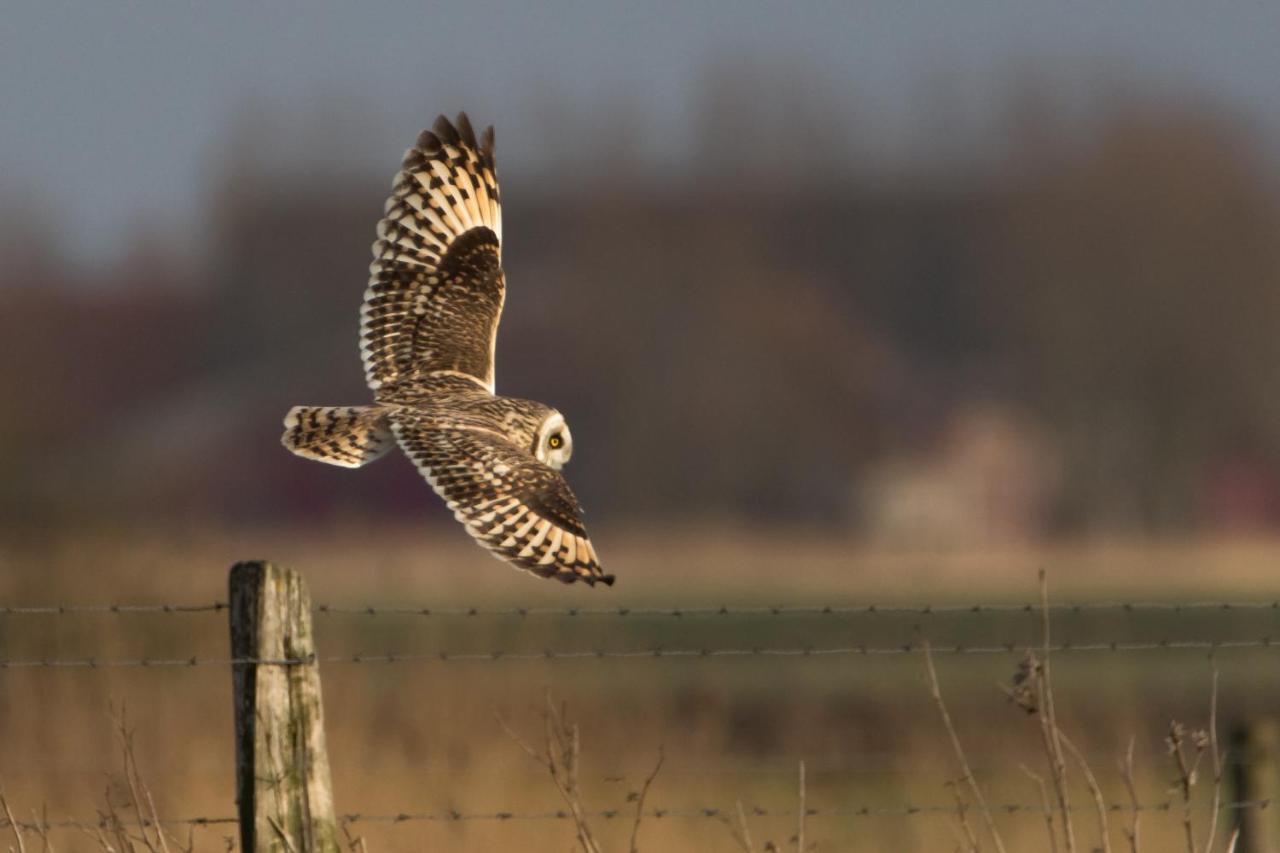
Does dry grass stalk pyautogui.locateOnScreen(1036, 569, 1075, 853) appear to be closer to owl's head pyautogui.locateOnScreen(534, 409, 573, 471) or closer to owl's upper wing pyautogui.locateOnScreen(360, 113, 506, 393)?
owl's head pyautogui.locateOnScreen(534, 409, 573, 471)

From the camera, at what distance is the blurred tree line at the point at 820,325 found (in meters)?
49.4

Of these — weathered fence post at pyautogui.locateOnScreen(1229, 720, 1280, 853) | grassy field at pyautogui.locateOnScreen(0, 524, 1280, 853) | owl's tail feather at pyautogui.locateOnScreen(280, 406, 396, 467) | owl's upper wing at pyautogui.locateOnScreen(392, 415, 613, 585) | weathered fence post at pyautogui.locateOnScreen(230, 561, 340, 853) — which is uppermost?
owl's tail feather at pyautogui.locateOnScreen(280, 406, 396, 467)

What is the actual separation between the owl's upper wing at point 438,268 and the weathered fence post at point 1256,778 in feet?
10.7

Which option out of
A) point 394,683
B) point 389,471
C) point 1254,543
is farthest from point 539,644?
point 389,471

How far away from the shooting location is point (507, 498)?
664cm

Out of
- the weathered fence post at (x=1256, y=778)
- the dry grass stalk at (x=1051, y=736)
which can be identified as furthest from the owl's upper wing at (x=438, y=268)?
the dry grass stalk at (x=1051, y=736)

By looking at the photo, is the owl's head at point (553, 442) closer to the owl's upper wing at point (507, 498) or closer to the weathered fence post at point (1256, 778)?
the owl's upper wing at point (507, 498)

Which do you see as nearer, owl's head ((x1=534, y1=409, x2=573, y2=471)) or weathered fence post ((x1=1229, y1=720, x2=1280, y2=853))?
weathered fence post ((x1=1229, y1=720, x2=1280, y2=853))

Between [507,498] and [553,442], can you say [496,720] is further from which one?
[553,442]

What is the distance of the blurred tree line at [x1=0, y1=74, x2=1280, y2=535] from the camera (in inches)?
1945

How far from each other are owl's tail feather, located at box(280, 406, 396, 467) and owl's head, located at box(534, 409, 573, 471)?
1.68 feet

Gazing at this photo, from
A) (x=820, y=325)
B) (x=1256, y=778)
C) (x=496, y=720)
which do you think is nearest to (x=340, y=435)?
(x=496, y=720)

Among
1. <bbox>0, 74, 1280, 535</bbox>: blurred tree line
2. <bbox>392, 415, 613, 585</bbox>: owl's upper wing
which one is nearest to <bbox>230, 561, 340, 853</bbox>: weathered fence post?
<bbox>392, 415, 613, 585</bbox>: owl's upper wing

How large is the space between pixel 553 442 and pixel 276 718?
320 cm
